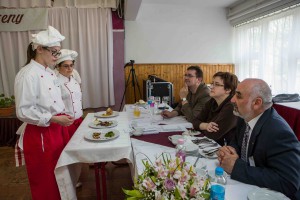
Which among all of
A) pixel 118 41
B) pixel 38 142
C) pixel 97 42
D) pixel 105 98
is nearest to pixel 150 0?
pixel 118 41

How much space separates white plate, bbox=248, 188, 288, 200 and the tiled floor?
5.07 ft

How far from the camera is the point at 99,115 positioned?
2.32 metres

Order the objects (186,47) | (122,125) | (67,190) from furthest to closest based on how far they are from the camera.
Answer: (186,47)
(122,125)
(67,190)

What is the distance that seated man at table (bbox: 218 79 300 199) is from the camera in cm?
98

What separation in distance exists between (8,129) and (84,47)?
1950 mm

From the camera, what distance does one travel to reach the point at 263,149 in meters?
1.08

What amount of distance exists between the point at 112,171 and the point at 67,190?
115 cm

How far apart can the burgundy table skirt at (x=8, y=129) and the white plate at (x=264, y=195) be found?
3620mm

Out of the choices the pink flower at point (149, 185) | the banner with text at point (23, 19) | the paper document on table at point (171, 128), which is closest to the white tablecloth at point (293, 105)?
the paper document on table at point (171, 128)

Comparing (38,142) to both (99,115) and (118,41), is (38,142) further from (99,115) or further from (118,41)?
(118,41)

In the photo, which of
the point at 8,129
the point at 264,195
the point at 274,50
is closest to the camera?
the point at 264,195

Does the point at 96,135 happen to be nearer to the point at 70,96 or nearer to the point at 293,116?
the point at 70,96

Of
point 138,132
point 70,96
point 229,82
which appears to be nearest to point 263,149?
point 229,82

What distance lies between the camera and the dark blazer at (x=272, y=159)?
3.20 feet
